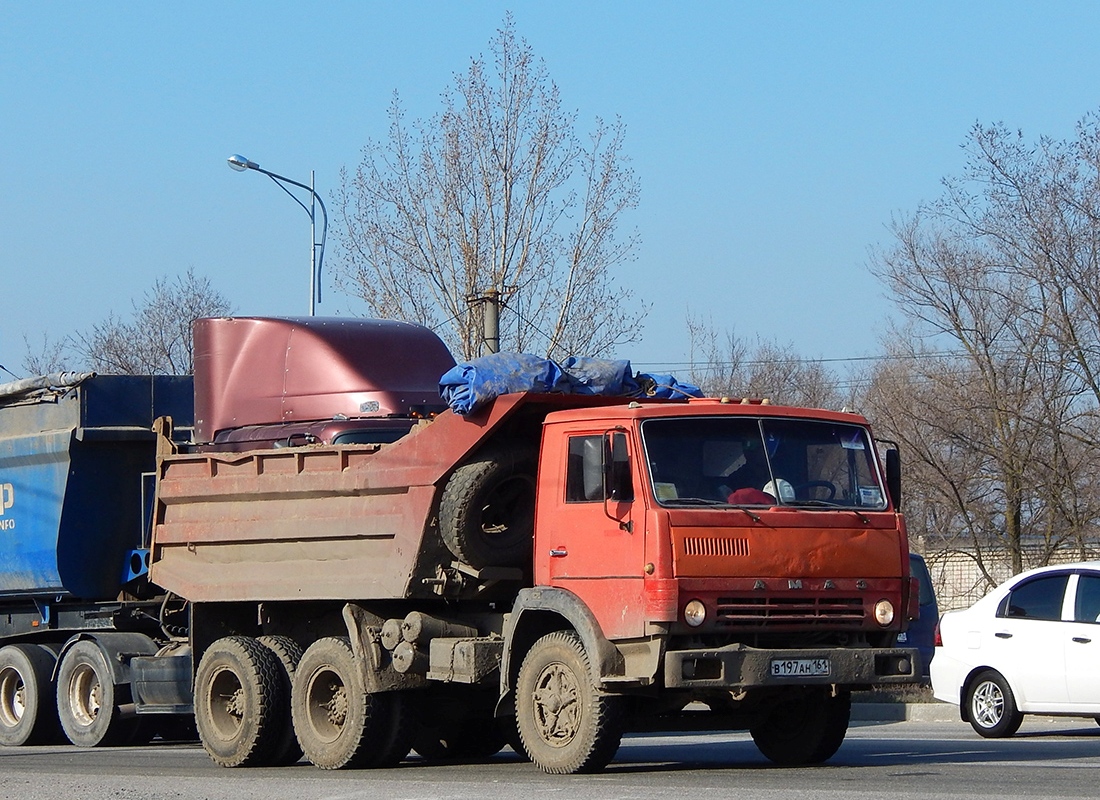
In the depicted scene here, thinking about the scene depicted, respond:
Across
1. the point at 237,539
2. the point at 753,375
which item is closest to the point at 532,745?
the point at 237,539

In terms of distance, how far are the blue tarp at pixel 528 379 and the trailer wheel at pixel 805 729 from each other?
2.50 m

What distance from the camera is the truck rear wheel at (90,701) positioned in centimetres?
1633

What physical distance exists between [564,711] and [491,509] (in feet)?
5.48

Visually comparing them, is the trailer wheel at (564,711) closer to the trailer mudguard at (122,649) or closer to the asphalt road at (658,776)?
the asphalt road at (658,776)

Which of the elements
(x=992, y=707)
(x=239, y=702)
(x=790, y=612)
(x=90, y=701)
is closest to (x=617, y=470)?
(x=790, y=612)

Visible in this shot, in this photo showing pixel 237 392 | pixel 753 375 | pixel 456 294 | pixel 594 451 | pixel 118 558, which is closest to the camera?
pixel 594 451

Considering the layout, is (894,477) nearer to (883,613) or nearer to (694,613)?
(883,613)

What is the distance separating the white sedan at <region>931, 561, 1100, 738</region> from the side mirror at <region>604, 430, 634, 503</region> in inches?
225

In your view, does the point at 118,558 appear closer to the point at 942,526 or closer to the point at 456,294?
the point at 456,294

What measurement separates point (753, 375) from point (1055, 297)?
1136 inches

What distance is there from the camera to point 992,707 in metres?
15.3

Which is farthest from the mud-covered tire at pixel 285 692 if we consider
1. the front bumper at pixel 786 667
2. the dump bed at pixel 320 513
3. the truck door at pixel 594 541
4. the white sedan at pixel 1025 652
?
the white sedan at pixel 1025 652

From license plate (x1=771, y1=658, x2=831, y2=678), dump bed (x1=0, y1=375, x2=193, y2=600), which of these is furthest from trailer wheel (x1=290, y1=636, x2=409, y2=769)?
dump bed (x1=0, y1=375, x2=193, y2=600)

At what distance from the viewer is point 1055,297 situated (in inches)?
1063
